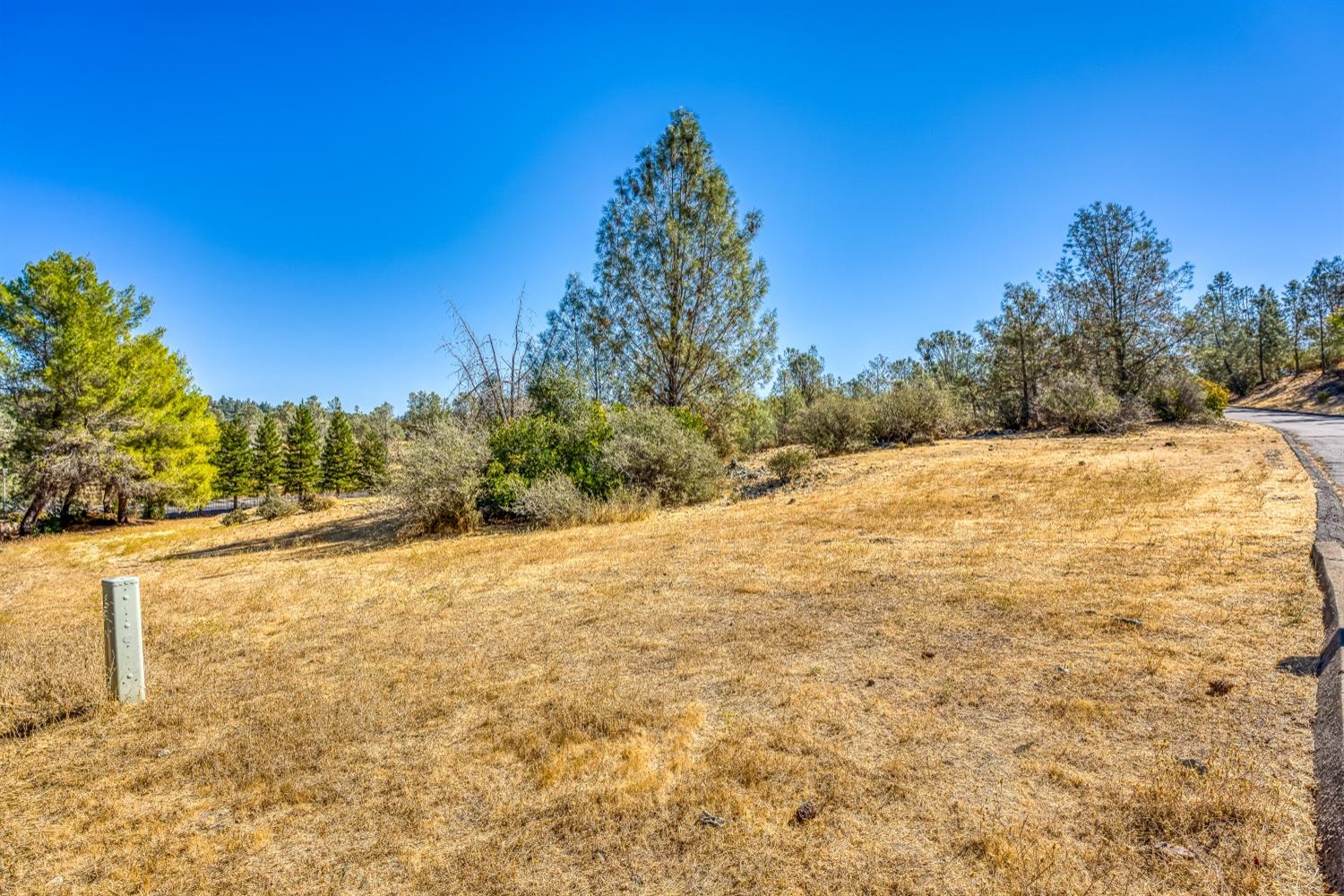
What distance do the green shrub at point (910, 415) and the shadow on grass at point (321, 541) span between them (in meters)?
17.1

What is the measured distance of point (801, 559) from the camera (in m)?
7.05

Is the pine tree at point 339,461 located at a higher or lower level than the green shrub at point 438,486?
higher

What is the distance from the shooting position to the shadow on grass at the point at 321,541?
1073cm

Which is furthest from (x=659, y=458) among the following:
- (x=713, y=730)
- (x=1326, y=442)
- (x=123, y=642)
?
(x=1326, y=442)

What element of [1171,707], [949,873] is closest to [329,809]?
[949,873]

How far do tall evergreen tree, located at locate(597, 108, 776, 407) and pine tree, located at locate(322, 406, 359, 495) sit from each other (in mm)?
33465

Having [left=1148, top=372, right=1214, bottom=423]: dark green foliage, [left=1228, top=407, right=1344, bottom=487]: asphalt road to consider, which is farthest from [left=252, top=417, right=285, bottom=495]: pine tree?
[left=1148, top=372, right=1214, bottom=423]: dark green foliage

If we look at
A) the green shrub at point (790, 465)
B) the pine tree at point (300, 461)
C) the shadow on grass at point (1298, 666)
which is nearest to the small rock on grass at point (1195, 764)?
the shadow on grass at point (1298, 666)

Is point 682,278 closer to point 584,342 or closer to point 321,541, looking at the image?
point 584,342

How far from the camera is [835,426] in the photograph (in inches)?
808

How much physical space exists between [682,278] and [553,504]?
8.36 metres

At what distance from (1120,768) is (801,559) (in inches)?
176

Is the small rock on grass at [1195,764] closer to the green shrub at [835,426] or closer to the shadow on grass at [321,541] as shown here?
the shadow on grass at [321,541]

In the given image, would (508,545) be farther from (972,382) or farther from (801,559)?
(972,382)
